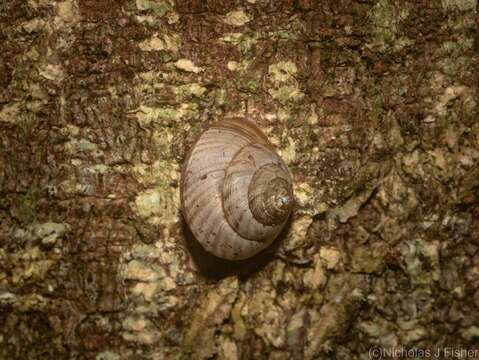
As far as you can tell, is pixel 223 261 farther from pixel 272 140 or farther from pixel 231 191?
pixel 272 140

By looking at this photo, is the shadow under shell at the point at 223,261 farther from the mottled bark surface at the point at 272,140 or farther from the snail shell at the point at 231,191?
the snail shell at the point at 231,191

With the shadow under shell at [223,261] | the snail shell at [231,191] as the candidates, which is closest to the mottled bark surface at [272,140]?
the shadow under shell at [223,261]

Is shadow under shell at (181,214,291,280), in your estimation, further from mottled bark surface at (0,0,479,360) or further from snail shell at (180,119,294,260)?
snail shell at (180,119,294,260)

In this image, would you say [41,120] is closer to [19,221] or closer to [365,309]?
[19,221]

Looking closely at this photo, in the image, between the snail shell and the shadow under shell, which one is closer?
the snail shell

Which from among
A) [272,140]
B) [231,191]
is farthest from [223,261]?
[272,140]

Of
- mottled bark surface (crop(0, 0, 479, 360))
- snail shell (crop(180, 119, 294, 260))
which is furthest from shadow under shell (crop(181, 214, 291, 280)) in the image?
snail shell (crop(180, 119, 294, 260))
